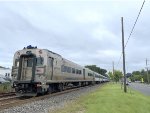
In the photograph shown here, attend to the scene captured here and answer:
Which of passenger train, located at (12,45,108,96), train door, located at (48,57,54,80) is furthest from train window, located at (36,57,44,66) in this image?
train door, located at (48,57,54,80)

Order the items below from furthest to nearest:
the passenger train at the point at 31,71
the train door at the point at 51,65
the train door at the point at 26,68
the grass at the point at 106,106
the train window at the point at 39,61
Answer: the train door at the point at 51,65 < the train window at the point at 39,61 < the train door at the point at 26,68 < the passenger train at the point at 31,71 < the grass at the point at 106,106

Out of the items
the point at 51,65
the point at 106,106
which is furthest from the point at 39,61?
the point at 106,106

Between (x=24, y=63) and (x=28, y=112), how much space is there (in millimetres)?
9334

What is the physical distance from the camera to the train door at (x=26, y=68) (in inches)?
857

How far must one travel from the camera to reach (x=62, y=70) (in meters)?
28.0

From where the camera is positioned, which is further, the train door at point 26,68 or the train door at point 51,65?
the train door at point 51,65

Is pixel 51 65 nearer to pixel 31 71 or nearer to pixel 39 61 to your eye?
pixel 39 61

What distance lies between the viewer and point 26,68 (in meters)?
22.1

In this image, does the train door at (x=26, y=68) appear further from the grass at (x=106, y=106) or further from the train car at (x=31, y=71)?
the grass at (x=106, y=106)

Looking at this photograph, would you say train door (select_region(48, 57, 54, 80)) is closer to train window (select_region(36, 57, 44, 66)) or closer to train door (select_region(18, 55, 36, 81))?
train window (select_region(36, 57, 44, 66))

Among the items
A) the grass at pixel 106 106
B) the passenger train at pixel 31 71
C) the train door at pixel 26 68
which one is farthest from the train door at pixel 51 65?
the grass at pixel 106 106

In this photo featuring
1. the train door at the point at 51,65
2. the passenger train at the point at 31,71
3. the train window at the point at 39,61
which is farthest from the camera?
the train door at the point at 51,65

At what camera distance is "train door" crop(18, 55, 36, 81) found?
2177cm

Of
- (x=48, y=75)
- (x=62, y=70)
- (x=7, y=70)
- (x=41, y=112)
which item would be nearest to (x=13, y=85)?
(x=48, y=75)
